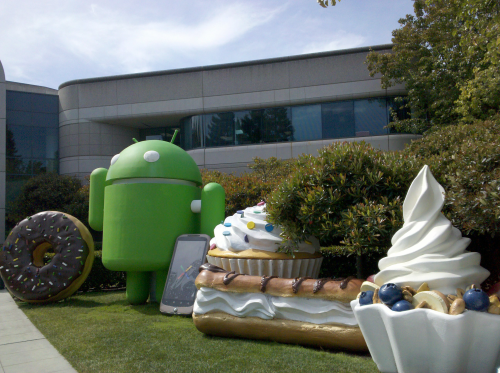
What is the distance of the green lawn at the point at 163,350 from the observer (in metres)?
4.88

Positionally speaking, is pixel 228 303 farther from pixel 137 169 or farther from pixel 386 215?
pixel 137 169

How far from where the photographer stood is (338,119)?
716 inches

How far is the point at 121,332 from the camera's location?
6434 millimetres

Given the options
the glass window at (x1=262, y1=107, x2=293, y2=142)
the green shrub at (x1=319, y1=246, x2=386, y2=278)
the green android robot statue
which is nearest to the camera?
the green android robot statue

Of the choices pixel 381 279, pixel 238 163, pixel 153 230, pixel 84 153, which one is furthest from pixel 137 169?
pixel 84 153

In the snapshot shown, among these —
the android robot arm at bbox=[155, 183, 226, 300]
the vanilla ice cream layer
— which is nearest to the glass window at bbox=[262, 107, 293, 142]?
the android robot arm at bbox=[155, 183, 226, 300]

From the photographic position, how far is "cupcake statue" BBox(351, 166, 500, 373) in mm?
3775

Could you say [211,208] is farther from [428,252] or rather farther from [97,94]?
[97,94]

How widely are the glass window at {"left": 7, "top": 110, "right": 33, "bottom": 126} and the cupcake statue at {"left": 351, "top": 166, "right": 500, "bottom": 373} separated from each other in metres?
21.0

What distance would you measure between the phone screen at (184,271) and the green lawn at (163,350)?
0.37 m

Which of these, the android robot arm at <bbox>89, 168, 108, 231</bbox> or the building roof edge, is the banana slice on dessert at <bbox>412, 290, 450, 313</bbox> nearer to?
the android robot arm at <bbox>89, 168, 108, 231</bbox>

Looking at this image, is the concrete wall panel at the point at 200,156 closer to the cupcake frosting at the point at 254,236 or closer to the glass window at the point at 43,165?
the glass window at the point at 43,165

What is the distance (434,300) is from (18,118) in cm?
2193

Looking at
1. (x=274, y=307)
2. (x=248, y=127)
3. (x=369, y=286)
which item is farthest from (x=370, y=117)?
(x=369, y=286)
